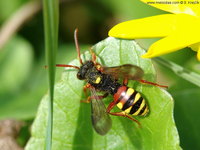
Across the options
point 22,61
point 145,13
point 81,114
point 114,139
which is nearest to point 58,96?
point 81,114

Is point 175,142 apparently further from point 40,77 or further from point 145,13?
point 40,77

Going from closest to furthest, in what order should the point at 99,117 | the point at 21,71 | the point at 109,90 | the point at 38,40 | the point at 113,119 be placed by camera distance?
the point at 99,117 → the point at 113,119 → the point at 109,90 → the point at 21,71 → the point at 38,40

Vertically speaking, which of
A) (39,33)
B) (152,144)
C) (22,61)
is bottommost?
(152,144)

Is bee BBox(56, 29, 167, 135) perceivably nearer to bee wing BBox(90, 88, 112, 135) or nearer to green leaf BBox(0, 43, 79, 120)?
bee wing BBox(90, 88, 112, 135)

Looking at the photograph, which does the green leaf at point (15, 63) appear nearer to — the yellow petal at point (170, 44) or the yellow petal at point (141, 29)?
the yellow petal at point (141, 29)

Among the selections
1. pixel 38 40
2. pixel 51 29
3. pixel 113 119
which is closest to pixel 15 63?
pixel 38 40

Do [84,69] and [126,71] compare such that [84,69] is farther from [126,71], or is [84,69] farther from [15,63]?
[15,63]

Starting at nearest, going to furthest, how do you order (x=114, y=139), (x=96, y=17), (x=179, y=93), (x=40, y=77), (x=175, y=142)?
(x=175, y=142) → (x=114, y=139) → (x=179, y=93) → (x=40, y=77) → (x=96, y=17)
